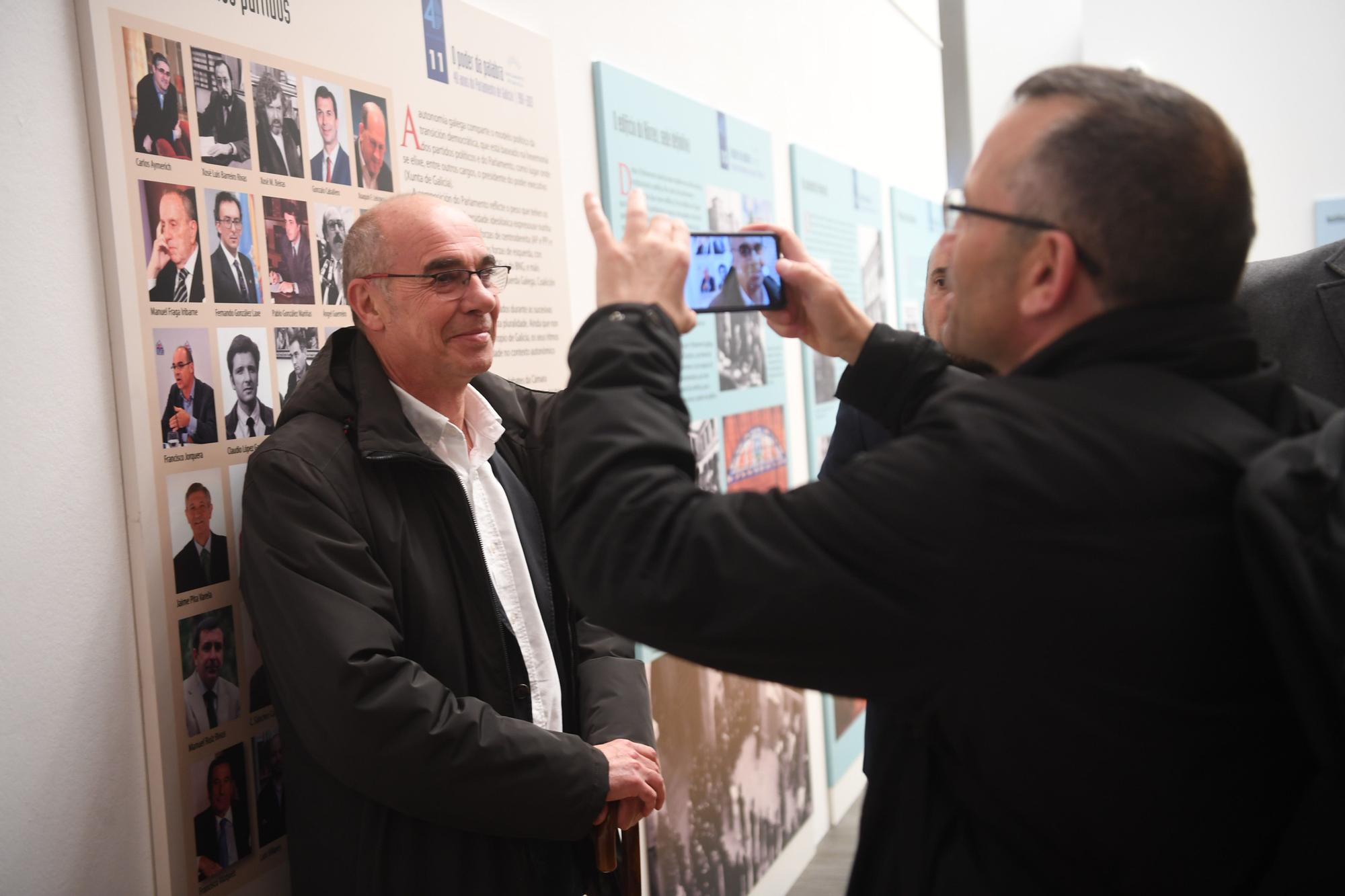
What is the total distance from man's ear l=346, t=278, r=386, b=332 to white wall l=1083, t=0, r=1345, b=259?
766 cm

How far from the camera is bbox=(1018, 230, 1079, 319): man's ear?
1.08 m

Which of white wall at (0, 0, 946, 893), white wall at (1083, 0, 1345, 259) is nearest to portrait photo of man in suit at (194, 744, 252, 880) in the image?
white wall at (0, 0, 946, 893)

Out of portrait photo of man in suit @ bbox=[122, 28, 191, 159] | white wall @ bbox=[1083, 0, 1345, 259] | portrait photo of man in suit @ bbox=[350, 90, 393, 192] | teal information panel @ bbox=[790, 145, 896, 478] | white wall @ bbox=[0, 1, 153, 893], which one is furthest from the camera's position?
white wall @ bbox=[1083, 0, 1345, 259]

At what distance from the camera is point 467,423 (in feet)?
8.04

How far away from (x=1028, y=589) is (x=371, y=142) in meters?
2.07

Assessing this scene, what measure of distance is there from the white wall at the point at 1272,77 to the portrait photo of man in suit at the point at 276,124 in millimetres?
7669

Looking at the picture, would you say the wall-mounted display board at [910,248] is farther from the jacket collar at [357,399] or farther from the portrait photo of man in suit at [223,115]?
the portrait photo of man in suit at [223,115]

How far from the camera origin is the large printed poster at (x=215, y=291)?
1975 millimetres

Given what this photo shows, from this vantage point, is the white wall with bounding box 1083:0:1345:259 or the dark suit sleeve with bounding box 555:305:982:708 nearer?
the dark suit sleeve with bounding box 555:305:982:708

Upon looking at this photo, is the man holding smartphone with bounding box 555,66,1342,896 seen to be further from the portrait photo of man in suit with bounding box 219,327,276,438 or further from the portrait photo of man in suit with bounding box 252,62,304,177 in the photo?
the portrait photo of man in suit with bounding box 252,62,304,177

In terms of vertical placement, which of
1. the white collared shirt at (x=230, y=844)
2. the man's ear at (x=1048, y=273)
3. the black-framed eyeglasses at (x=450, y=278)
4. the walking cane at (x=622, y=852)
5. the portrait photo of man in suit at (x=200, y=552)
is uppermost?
the black-framed eyeglasses at (x=450, y=278)

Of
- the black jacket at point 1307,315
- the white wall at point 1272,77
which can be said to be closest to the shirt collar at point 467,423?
the black jacket at point 1307,315

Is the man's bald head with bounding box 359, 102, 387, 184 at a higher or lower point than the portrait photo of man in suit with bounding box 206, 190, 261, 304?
higher

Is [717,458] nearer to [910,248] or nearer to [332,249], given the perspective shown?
[332,249]
